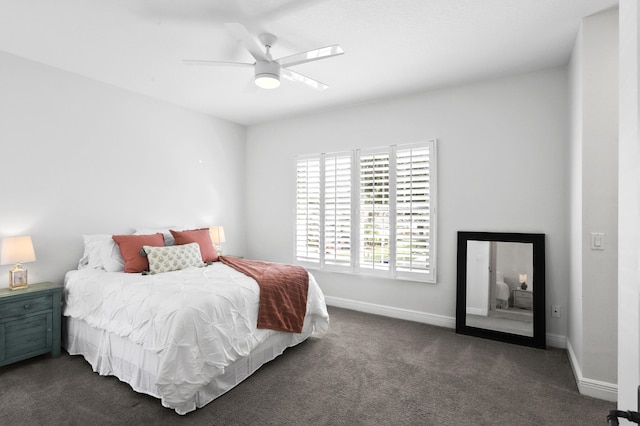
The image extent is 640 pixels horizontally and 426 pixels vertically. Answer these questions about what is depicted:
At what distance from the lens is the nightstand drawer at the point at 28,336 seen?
2783 millimetres

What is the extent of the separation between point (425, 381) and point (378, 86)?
2.97 metres

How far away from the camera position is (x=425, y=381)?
264 centimetres

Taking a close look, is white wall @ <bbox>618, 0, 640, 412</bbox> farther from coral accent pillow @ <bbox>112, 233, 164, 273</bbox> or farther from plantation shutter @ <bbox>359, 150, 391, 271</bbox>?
coral accent pillow @ <bbox>112, 233, 164, 273</bbox>

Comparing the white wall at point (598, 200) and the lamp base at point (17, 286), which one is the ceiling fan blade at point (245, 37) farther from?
the lamp base at point (17, 286)

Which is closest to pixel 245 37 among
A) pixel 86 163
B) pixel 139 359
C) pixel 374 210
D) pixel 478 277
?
pixel 139 359

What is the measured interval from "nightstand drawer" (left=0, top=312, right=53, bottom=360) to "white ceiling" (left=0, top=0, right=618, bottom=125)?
2.35m

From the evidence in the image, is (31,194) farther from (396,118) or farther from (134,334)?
(396,118)

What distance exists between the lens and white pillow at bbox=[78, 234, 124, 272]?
331 centimetres

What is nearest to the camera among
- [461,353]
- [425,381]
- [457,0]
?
[457,0]

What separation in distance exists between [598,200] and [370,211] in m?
2.30

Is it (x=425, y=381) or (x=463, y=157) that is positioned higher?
(x=463, y=157)

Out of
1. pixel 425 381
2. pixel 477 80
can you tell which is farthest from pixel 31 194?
pixel 477 80

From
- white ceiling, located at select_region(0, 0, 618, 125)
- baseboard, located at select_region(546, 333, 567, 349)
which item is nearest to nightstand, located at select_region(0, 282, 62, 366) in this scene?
white ceiling, located at select_region(0, 0, 618, 125)

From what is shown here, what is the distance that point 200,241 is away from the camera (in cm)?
391
